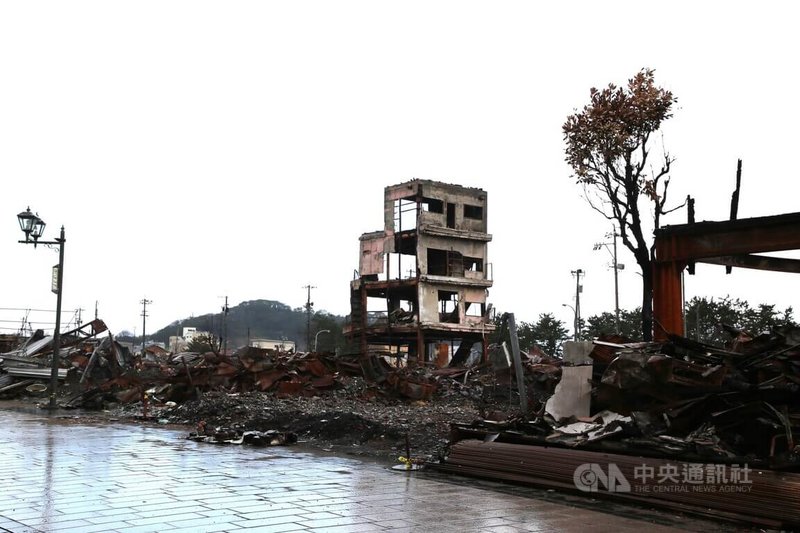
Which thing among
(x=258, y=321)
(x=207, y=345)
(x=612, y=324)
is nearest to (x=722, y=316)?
(x=612, y=324)

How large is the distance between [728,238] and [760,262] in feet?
3.97

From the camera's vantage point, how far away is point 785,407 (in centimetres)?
711

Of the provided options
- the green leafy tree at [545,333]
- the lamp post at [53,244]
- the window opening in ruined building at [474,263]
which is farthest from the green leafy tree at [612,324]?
the lamp post at [53,244]

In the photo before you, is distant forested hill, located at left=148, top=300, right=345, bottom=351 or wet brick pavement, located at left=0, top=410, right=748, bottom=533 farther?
distant forested hill, located at left=148, top=300, right=345, bottom=351

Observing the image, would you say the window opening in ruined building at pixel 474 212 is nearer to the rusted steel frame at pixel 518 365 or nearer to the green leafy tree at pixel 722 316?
the green leafy tree at pixel 722 316

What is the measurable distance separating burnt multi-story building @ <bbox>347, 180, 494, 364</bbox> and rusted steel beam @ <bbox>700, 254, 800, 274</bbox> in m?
36.6

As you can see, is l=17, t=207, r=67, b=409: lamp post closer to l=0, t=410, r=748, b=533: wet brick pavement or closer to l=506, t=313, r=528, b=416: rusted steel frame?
l=0, t=410, r=748, b=533: wet brick pavement

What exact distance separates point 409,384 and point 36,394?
13922 millimetres

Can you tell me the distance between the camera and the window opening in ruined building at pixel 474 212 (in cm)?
5122

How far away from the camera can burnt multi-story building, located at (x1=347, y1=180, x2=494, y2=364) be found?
47.8 m

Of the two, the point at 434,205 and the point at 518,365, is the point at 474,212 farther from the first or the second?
the point at 518,365

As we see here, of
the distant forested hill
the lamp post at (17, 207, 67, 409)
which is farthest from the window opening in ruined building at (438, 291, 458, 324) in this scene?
the distant forested hill

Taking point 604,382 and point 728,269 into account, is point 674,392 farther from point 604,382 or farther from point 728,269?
point 728,269

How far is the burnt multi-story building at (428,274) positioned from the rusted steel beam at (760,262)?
36567 mm
